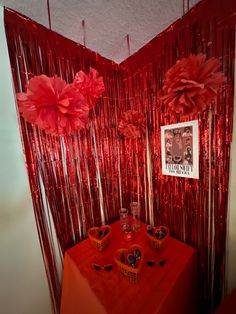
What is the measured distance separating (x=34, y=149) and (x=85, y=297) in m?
0.95

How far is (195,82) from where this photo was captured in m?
0.58

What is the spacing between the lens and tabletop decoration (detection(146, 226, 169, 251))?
1.02m

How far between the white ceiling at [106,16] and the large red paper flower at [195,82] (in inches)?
22.1

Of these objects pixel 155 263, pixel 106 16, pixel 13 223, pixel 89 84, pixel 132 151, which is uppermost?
pixel 106 16

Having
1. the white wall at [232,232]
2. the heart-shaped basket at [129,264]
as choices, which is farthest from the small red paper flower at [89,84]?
the heart-shaped basket at [129,264]

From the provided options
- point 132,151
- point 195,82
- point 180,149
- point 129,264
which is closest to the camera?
point 195,82

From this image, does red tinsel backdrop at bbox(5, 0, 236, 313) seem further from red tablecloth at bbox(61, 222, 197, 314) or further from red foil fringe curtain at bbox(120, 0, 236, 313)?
red tablecloth at bbox(61, 222, 197, 314)

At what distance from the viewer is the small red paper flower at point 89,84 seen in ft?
2.30

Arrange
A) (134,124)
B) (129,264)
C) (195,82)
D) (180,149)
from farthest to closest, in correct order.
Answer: (134,124), (180,149), (129,264), (195,82)

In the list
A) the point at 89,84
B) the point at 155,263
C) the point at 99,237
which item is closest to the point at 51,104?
the point at 89,84

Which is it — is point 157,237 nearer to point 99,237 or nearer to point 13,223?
point 99,237

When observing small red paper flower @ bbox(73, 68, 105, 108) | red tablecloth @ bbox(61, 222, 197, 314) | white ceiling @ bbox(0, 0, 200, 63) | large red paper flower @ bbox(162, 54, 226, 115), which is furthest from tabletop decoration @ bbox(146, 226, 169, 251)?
white ceiling @ bbox(0, 0, 200, 63)

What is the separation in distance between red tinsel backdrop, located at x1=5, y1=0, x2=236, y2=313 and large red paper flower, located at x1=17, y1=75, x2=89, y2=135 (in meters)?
0.38

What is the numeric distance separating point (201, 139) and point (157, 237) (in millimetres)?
771
